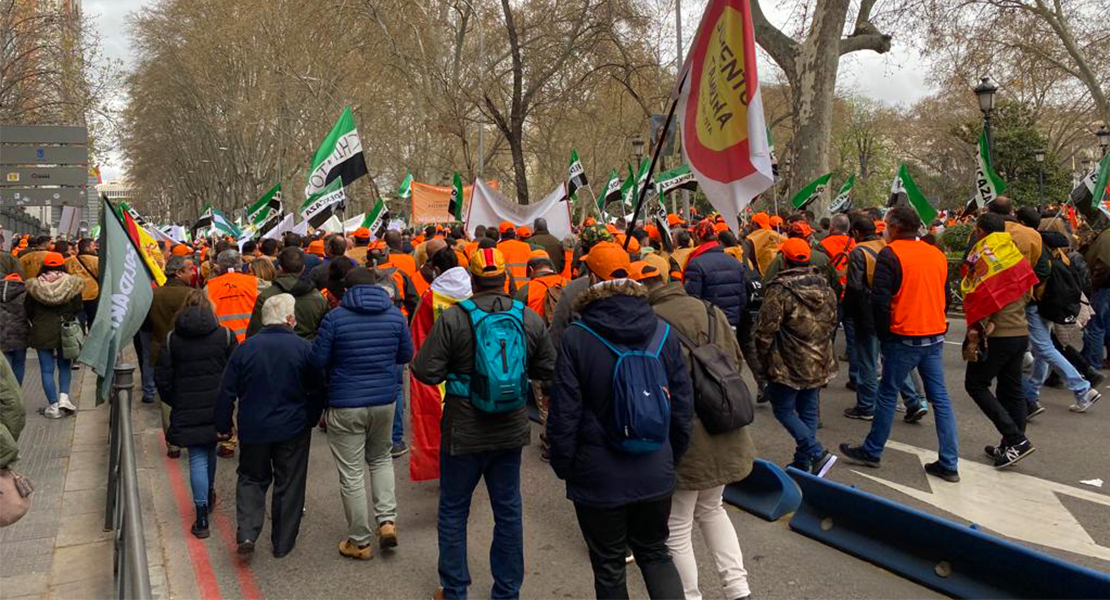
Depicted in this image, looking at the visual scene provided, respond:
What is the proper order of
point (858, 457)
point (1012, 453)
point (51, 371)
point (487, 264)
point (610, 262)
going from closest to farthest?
point (610, 262) → point (487, 264) → point (1012, 453) → point (858, 457) → point (51, 371)

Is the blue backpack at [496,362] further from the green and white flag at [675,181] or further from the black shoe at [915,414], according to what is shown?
the green and white flag at [675,181]

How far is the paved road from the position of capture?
4492 mm

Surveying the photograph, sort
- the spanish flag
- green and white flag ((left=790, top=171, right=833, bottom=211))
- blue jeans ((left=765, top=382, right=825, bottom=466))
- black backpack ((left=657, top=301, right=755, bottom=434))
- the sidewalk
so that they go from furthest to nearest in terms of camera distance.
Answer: green and white flag ((left=790, top=171, right=833, bottom=211)), the spanish flag, blue jeans ((left=765, top=382, right=825, bottom=466)), the sidewalk, black backpack ((left=657, top=301, right=755, bottom=434))

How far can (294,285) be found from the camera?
6293 mm

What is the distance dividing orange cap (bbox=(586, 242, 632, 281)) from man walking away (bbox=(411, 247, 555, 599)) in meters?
0.67

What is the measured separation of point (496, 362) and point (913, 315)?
3187 millimetres

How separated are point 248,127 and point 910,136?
50.0 meters

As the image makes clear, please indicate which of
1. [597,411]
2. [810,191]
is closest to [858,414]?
[597,411]

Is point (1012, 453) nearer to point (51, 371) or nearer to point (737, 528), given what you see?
point (737, 528)

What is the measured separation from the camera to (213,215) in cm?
1884

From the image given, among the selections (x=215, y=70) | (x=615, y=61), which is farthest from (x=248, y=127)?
(x=615, y=61)

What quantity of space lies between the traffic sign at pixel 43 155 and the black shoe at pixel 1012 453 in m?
17.8

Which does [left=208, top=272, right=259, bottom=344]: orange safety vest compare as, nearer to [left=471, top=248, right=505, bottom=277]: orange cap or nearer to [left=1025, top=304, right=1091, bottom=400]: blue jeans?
[left=471, top=248, right=505, bottom=277]: orange cap

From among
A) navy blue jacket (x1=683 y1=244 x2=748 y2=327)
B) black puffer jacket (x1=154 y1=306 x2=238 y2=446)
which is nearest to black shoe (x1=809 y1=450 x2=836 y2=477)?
navy blue jacket (x1=683 y1=244 x2=748 y2=327)
